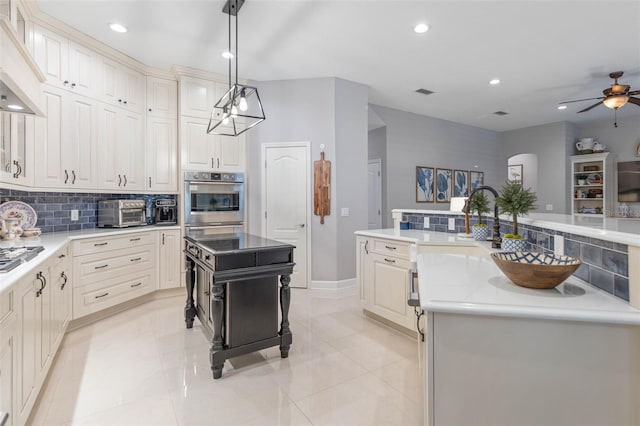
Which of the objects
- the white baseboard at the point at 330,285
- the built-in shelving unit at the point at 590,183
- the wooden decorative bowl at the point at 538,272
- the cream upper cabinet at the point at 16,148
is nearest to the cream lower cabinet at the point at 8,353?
the cream upper cabinet at the point at 16,148

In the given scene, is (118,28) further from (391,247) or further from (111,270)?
(391,247)

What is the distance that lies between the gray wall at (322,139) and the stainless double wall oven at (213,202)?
0.18 metres

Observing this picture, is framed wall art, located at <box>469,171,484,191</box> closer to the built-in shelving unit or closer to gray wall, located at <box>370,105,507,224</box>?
gray wall, located at <box>370,105,507,224</box>

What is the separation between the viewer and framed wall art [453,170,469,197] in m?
6.95

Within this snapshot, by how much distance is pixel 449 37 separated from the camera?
11.3 feet

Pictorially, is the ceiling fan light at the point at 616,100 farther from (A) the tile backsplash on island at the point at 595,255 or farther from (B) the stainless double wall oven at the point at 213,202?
(B) the stainless double wall oven at the point at 213,202

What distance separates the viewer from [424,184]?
643 cm

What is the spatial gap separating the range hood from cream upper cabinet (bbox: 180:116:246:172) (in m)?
2.06

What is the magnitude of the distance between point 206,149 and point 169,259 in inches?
59.3

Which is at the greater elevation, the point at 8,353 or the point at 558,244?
the point at 558,244

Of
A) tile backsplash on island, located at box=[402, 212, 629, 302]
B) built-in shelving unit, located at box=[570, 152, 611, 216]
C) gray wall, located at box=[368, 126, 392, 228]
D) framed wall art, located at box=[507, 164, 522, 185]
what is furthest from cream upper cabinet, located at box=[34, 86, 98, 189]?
built-in shelving unit, located at box=[570, 152, 611, 216]

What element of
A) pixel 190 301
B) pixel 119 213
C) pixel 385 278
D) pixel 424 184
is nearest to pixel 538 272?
pixel 385 278

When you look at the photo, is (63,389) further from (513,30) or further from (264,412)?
(513,30)

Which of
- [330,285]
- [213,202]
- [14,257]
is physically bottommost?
[330,285]
